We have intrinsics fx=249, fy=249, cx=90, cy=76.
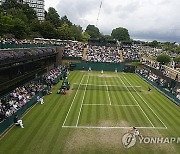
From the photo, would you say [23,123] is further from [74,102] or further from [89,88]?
[89,88]

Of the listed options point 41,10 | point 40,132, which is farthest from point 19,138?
point 41,10

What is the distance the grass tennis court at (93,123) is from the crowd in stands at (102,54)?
99.0ft

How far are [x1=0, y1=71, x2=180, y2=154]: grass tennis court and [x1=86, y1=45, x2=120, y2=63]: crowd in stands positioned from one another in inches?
1188

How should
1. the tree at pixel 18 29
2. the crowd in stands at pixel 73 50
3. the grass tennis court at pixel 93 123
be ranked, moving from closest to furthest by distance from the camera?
the grass tennis court at pixel 93 123
the tree at pixel 18 29
the crowd in stands at pixel 73 50

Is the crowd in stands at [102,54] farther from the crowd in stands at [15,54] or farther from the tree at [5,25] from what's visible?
the crowd in stands at [15,54]

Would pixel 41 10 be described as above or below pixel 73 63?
above

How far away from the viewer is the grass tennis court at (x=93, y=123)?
19062 millimetres

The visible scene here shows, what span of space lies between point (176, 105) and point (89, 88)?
14.3m

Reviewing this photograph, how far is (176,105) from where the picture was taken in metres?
33.3

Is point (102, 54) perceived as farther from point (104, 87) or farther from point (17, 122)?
point (17, 122)

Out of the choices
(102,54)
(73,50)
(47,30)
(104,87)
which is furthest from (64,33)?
(104,87)

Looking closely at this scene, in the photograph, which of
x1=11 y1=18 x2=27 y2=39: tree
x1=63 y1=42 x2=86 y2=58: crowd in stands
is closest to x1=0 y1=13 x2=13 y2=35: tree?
x1=11 y1=18 x2=27 y2=39: tree

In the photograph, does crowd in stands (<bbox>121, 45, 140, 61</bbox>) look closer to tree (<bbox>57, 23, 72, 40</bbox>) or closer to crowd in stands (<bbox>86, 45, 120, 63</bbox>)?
crowd in stands (<bbox>86, 45, 120, 63</bbox>)

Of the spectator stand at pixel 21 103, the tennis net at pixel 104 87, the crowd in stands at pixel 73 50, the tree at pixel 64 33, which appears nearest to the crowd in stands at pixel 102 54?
the crowd in stands at pixel 73 50
